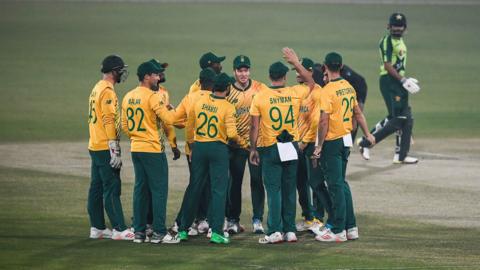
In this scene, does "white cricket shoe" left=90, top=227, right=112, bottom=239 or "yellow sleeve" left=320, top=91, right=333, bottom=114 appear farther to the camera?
"white cricket shoe" left=90, top=227, right=112, bottom=239

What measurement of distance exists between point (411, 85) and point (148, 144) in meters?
7.20

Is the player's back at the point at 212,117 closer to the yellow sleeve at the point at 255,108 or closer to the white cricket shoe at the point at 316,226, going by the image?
the yellow sleeve at the point at 255,108

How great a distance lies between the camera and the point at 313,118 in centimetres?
1434

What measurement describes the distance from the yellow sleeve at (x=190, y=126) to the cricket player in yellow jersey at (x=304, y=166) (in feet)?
4.41

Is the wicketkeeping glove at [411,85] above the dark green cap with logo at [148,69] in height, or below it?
below

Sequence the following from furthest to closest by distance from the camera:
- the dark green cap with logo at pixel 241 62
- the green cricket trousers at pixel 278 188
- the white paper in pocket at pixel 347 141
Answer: the dark green cap with logo at pixel 241 62
the white paper in pocket at pixel 347 141
the green cricket trousers at pixel 278 188

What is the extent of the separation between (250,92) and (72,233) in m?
2.69

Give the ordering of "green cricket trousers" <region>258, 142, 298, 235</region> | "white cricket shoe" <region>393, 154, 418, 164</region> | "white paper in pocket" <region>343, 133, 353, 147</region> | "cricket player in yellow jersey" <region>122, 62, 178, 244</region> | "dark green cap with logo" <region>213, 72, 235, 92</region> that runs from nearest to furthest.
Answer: "dark green cap with logo" <region>213, 72, 235, 92</region> → "cricket player in yellow jersey" <region>122, 62, 178, 244</region> → "green cricket trousers" <region>258, 142, 298, 235</region> → "white paper in pocket" <region>343, 133, 353, 147</region> → "white cricket shoe" <region>393, 154, 418, 164</region>

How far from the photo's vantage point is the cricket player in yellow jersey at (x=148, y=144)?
43.9 feet

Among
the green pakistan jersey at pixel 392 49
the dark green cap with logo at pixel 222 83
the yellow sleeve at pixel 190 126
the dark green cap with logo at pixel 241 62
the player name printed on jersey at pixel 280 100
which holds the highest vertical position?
the green pakistan jersey at pixel 392 49

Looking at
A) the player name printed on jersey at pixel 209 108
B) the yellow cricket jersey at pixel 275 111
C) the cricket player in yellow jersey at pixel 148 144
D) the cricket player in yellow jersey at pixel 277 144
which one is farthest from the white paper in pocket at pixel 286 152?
the cricket player in yellow jersey at pixel 148 144

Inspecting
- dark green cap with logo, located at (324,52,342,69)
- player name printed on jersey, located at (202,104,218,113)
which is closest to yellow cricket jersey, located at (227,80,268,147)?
player name printed on jersey, located at (202,104,218,113)

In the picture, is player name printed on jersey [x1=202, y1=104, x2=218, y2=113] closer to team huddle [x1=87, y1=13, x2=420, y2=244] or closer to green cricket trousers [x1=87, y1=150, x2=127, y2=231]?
team huddle [x1=87, y1=13, x2=420, y2=244]

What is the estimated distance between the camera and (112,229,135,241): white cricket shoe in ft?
45.3
